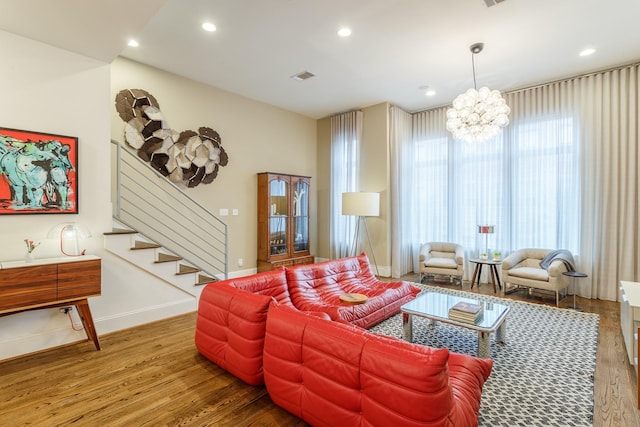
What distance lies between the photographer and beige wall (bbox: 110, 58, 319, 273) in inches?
178

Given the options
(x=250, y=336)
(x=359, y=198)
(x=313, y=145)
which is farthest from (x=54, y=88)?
(x=313, y=145)

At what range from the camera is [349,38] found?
3.72 meters

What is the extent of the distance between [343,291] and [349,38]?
304 cm

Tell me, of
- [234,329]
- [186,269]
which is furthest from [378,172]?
[234,329]

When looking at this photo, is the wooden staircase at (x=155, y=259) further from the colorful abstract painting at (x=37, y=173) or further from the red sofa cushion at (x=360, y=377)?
the red sofa cushion at (x=360, y=377)

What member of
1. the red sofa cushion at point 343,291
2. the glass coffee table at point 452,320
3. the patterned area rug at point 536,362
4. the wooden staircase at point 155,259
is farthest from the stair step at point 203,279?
the glass coffee table at point 452,320

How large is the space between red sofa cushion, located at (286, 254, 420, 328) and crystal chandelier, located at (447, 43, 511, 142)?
2.08 meters

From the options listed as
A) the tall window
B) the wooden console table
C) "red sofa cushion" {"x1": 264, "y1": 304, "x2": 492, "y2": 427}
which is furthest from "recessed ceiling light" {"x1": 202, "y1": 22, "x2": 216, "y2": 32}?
the tall window

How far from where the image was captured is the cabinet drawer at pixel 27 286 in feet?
8.14

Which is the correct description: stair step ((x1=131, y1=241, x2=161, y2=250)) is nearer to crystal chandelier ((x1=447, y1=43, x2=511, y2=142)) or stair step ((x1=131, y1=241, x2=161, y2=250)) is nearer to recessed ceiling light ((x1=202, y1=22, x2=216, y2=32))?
recessed ceiling light ((x1=202, y1=22, x2=216, y2=32))

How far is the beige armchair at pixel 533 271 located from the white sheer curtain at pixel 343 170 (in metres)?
2.86

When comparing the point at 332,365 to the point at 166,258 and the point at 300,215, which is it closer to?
the point at 166,258

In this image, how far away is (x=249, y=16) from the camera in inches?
130

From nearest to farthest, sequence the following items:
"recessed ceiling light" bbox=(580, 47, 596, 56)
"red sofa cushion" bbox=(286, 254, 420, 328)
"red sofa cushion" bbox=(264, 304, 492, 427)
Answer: "red sofa cushion" bbox=(264, 304, 492, 427), "red sofa cushion" bbox=(286, 254, 420, 328), "recessed ceiling light" bbox=(580, 47, 596, 56)
